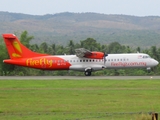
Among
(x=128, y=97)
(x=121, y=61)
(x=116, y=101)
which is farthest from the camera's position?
(x=121, y=61)

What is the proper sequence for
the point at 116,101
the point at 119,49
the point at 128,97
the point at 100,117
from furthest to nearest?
1. the point at 119,49
2. the point at 128,97
3. the point at 116,101
4. the point at 100,117

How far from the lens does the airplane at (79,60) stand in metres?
51.6

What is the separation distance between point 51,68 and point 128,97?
2510 centimetres

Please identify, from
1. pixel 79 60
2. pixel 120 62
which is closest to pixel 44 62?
pixel 79 60

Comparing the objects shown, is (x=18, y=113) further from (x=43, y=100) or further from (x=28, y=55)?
(x=28, y=55)

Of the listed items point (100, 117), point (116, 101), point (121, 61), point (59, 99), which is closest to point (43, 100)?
point (59, 99)

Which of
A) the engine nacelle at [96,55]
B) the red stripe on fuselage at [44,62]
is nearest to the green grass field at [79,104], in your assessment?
the engine nacelle at [96,55]

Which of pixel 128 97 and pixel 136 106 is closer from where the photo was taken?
pixel 136 106

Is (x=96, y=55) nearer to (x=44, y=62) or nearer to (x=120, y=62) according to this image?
(x=120, y=62)

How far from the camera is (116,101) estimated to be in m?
26.4

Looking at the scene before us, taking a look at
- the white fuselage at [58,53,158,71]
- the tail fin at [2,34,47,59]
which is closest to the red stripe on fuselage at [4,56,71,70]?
the tail fin at [2,34,47,59]

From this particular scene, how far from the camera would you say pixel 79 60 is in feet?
172

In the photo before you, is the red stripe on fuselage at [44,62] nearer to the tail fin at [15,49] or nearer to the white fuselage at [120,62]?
the tail fin at [15,49]

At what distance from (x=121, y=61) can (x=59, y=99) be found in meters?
24.8
